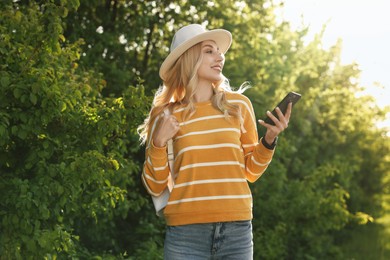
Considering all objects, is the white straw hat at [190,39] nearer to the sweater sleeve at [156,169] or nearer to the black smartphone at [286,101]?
the sweater sleeve at [156,169]

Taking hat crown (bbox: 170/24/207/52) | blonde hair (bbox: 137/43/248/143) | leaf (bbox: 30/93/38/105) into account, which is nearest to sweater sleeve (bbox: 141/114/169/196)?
blonde hair (bbox: 137/43/248/143)

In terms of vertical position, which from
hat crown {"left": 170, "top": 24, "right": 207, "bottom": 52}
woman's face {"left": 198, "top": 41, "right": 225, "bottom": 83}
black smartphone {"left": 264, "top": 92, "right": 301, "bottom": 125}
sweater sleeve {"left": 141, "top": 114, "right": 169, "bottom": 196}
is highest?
hat crown {"left": 170, "top": 24, "right": 207, "bottom": 52}

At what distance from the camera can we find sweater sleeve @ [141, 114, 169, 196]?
142 inches

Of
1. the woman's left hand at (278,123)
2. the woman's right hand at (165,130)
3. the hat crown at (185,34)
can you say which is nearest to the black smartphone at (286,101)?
the woman's left hand at (278,123)

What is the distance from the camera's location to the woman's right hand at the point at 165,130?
3562mm

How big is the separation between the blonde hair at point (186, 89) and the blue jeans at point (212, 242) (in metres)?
0.49

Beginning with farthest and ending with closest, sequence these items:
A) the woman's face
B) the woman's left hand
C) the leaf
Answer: the leaf → the woman's face → the woman's left hand

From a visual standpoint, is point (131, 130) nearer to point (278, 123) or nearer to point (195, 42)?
point (195, 42)

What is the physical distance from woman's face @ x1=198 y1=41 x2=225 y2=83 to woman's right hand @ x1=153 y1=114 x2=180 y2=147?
0.94ft

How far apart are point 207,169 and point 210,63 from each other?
1.76 feet

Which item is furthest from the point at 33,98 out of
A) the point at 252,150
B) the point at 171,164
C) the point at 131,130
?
the point at 252,150

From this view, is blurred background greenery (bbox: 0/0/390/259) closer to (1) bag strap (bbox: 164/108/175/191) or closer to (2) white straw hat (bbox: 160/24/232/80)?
(2) white straw hat (bbox: 160/24/232/80)

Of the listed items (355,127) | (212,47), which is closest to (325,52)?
(355,127)

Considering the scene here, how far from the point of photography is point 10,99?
5.55m
